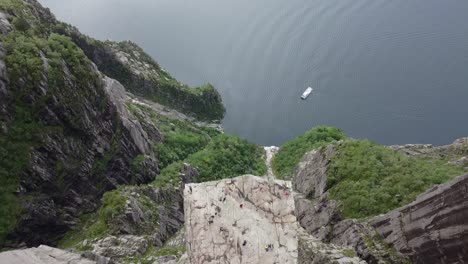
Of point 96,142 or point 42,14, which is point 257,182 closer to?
point 96,142

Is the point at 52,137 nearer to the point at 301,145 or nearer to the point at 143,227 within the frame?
the point at 143,227

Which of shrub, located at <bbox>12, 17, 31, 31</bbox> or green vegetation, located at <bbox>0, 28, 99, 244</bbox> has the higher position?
shrub, located at <bbox>12, 17, 31, 31</bbox>

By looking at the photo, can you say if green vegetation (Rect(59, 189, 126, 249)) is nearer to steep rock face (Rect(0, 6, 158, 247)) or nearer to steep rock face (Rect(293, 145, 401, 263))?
steep rock face (Rect(0, 6, 158, 247))

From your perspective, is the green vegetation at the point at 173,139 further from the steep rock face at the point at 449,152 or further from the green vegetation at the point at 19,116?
the steep rock face at the point at 449,152

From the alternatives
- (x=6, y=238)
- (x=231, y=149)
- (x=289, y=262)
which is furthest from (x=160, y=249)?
(x=231, y=149)

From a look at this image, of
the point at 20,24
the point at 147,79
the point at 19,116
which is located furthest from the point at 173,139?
the point at 19,116

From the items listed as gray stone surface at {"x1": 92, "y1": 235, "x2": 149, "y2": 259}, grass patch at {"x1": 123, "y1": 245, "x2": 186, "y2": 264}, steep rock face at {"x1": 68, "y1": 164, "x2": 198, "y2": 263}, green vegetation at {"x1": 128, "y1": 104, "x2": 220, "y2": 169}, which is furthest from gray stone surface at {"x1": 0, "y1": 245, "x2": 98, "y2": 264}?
green vegetation at {"x1": 128, "y1": 104, "x2": 220, "y2": 169}
